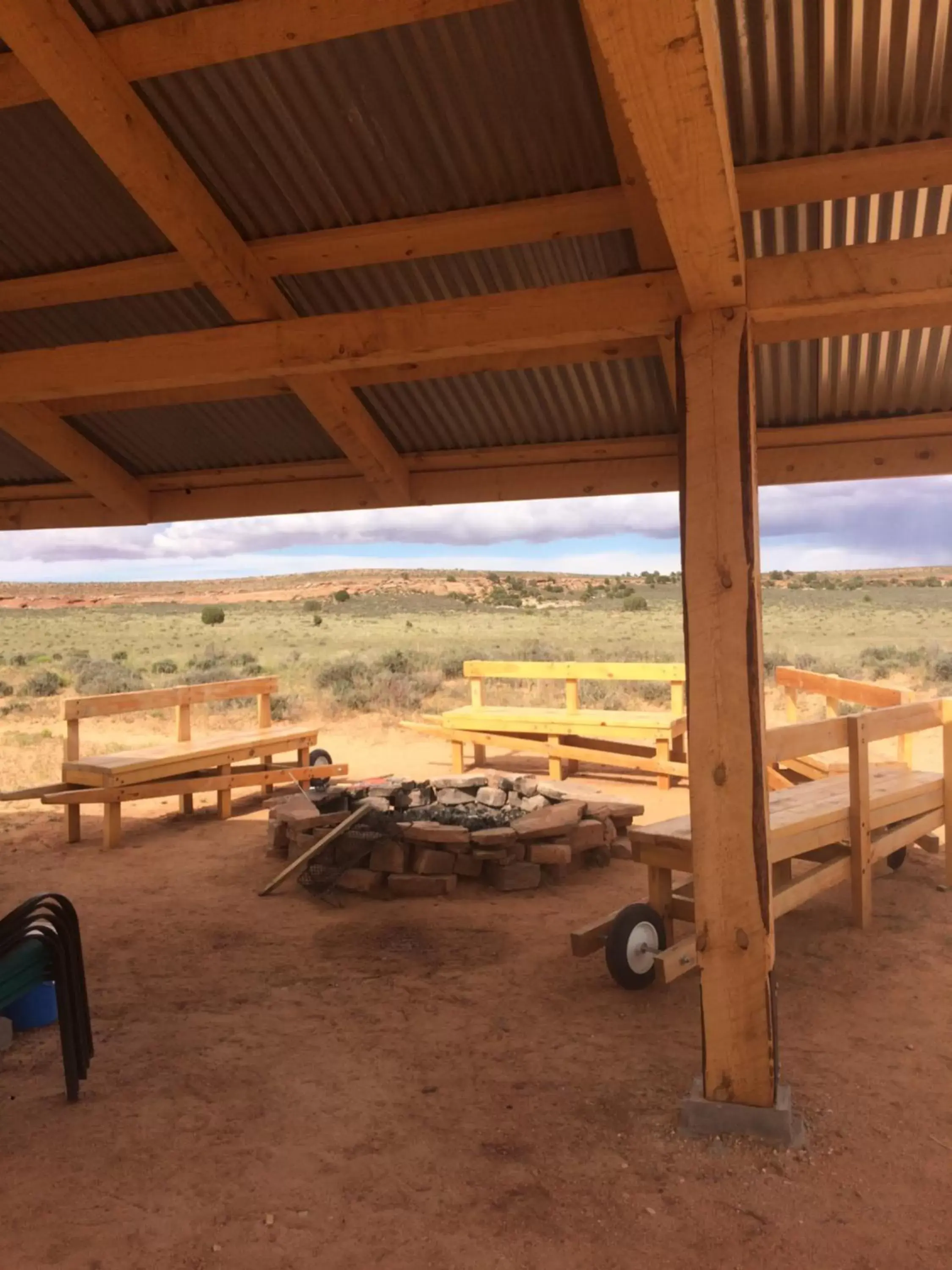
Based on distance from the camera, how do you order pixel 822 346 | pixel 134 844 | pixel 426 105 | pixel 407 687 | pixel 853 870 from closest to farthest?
1. pixel 426 105
2. pixel 822 346
3. pixel 853 870
4. pixel 134 844
5. pixel 407 687

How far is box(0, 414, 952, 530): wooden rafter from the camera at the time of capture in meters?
5.36

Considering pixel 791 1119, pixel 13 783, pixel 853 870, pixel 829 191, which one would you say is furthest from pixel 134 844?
pixel 829 191

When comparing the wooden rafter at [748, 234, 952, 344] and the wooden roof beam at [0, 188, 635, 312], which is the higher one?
the wooden roof beam at [0, 188, 635, 312]

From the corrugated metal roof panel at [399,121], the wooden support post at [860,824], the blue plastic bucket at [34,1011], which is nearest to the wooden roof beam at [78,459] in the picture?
the corrugated metal roof panel at [399,121]

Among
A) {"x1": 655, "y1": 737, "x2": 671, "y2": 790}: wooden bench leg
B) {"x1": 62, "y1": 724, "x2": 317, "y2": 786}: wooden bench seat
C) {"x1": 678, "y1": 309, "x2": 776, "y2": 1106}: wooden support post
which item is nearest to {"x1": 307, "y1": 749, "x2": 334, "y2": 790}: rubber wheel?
{"x1": 62, "y1": 724, "x2": 317, "y2": 786}: wooden bench seat

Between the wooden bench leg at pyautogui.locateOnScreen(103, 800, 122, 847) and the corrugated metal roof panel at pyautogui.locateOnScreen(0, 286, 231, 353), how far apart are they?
15.2 ft

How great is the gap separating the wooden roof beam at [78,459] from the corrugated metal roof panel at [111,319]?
1.29 ft

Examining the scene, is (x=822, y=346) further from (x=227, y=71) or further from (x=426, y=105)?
(x=227, y=71)

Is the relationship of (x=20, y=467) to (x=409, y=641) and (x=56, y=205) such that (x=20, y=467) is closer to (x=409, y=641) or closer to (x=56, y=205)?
(x=56, y=205)

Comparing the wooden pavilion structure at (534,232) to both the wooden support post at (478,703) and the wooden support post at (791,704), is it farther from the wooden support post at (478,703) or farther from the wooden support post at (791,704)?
the wooden support post at (478,703)

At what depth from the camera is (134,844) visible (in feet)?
29.3

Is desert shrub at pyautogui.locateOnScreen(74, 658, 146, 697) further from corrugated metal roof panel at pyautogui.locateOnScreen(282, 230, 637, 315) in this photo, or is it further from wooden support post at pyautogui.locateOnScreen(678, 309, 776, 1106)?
wooden support post at pyautogui.locateOnScreen(678, 309, 776, 1106)

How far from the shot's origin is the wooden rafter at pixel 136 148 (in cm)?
312

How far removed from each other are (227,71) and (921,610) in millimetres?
49595
